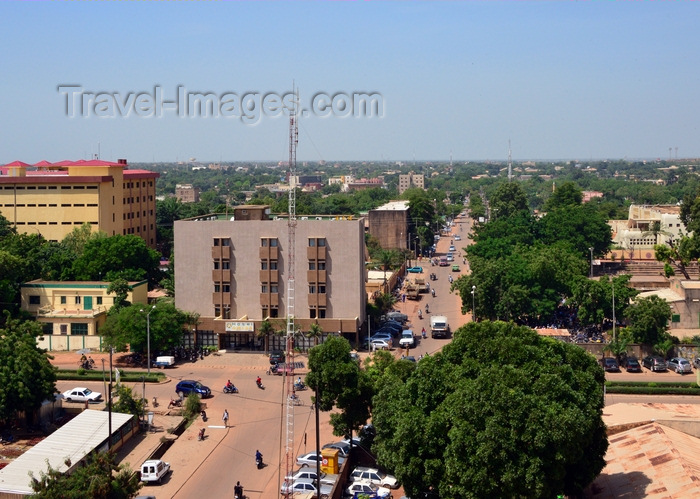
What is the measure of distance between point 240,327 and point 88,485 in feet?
71.7

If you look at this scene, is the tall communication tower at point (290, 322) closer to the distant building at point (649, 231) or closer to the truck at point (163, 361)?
the truck at point (163, 361)

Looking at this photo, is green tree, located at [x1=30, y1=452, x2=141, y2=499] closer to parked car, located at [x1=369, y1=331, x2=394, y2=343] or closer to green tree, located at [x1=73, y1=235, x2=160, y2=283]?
parked car, located at [x1=369, y1=331, x2=394, y2=343]

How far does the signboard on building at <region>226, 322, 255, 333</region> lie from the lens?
140ft

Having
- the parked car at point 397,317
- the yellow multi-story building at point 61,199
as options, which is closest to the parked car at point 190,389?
the parked car at point 397,317

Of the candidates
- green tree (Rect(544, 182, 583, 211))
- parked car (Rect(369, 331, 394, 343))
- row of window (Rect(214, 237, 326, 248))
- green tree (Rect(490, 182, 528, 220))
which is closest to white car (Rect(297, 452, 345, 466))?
parked car (Rect(369, 331, 394, 343))

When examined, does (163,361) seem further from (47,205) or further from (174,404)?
(47,205)

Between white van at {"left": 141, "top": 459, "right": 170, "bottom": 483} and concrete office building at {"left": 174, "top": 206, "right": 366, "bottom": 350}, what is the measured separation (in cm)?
1578

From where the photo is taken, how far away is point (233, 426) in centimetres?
3241

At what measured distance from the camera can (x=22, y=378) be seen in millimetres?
30938

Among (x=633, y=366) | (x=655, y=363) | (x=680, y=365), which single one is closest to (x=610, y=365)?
(x=633, y=366)

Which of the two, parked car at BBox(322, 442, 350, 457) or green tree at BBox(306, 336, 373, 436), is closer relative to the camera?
green tree at BBox(306, 336, 373, 436)

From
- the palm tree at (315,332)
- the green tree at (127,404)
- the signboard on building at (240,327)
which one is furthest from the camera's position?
the signboard on building at (240,327)

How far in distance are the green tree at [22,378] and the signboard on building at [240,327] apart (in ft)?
38.5

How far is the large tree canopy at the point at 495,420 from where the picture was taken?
2064 centimetres
